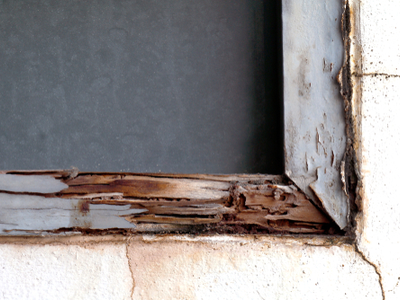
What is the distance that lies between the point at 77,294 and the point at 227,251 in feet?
1.37

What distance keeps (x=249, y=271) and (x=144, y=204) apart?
0.33 m

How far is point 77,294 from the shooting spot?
29.3 inches

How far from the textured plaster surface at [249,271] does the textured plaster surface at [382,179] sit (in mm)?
41

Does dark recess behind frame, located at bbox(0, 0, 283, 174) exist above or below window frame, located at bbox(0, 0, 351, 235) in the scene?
above

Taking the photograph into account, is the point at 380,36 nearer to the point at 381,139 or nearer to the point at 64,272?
the point at 381,139

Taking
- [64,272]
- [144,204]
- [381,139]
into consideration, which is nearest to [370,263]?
[381,139]

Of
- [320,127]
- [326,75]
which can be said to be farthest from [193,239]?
[326,75]

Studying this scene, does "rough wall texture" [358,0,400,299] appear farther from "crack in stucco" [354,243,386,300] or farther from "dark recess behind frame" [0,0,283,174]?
"dark recess behind frame" [0,0,283,174]

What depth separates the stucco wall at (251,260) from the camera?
73cm

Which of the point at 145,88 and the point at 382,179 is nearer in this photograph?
the point at 382,179

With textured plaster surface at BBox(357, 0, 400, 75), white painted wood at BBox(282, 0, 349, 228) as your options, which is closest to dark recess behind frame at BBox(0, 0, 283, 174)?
white painted wood at BBox(282, 0, 349, 228)

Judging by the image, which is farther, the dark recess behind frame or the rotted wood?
the dark recess behind frame

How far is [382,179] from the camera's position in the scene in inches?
29.4

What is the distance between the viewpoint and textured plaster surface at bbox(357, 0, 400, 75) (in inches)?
30.6
